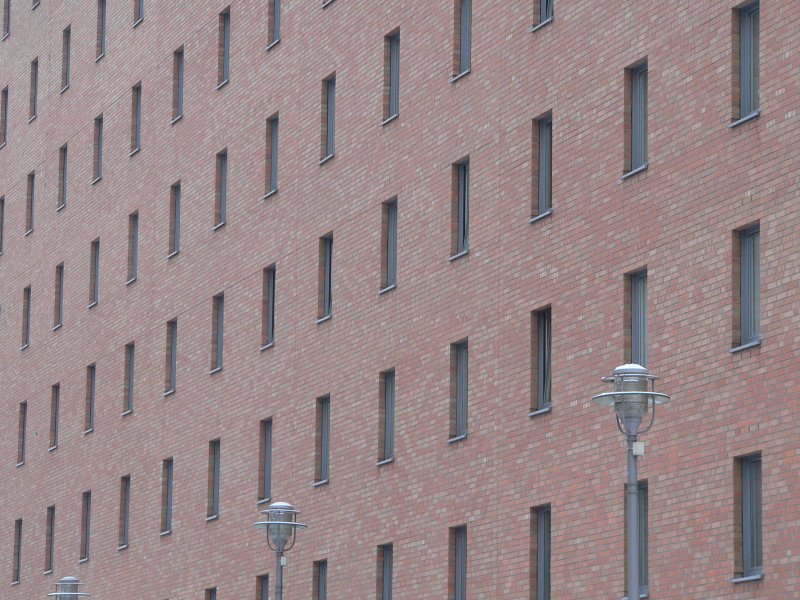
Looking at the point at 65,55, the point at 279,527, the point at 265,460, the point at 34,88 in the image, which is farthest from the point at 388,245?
the point at 34,88

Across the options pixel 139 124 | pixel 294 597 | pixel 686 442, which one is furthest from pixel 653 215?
pixel 139 124

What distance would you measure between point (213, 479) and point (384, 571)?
312 inches

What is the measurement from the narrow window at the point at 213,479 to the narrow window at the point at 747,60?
18171 millimetres

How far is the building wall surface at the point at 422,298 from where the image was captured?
86.2 ft

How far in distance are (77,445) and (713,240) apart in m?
26.6

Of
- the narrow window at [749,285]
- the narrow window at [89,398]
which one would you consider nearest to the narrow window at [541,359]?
the narrow window at [749,285]

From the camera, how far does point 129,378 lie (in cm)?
4728

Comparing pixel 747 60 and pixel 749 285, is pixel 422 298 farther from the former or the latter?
pixel 747 60

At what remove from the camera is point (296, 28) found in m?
40.2

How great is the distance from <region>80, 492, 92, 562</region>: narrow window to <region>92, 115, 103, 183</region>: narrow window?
808 cm

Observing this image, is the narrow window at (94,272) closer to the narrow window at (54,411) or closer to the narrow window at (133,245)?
the narrow window at (133,245)

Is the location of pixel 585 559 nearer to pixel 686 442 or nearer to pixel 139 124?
pixel 686 442

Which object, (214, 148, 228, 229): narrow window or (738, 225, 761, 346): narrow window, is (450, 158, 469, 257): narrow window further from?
(214, 148, 228, 229): narrow window

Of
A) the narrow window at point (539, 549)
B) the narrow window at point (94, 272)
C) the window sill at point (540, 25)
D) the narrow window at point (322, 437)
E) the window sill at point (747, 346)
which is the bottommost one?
the narrow window at point (539, 549)
